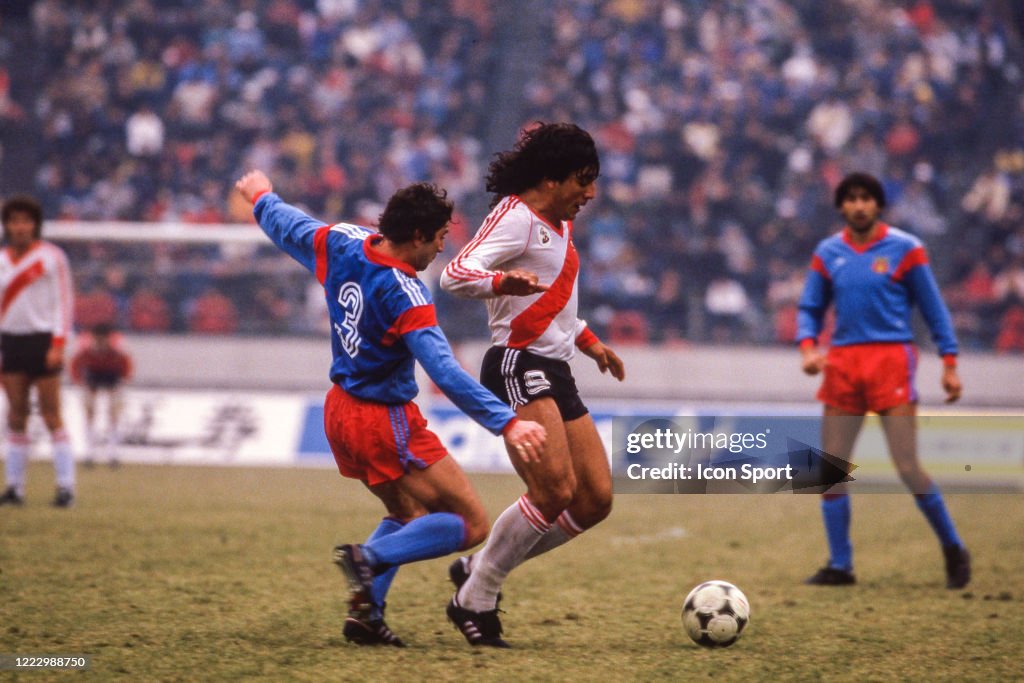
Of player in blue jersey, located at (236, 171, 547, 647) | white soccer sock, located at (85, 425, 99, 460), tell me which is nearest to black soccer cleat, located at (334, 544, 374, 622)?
player in blue jersey, located at (236, 171, 547, 647)

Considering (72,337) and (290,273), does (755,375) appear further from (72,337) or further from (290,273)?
(72,337)

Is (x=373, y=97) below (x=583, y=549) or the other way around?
the other way around

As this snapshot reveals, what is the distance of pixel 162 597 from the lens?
655 cm

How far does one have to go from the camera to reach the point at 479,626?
5.48 meters

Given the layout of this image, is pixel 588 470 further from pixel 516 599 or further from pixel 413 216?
pixel 516 599

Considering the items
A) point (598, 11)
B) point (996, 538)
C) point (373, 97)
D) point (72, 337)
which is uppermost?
point (598, 11)

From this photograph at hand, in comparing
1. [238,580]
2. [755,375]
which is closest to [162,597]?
[238,580]

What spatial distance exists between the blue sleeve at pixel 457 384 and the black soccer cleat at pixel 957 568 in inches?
154

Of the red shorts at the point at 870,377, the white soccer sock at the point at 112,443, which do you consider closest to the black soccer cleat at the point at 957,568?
the red shorts at the point at 870,377

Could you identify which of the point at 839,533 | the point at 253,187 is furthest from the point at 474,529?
the point at 839,533

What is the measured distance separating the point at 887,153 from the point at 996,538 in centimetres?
1129

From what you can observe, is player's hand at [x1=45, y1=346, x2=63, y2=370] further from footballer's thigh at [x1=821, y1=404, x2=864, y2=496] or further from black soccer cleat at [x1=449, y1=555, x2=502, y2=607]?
footballer's thigh at [x1=821, y1=404, x2=864, y2=496]

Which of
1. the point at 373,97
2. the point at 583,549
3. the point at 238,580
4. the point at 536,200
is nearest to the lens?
the point at 536,200

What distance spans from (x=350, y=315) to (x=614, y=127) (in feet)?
54.9
